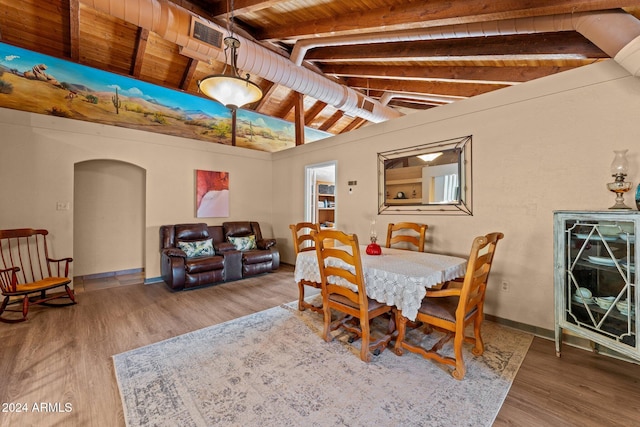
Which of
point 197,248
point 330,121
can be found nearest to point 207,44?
point 197,248

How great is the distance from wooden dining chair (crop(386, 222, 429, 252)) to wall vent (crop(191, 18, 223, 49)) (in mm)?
3195

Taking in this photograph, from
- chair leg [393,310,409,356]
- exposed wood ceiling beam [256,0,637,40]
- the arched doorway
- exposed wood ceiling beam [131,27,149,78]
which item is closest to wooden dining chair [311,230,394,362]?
chair leg [393,310,409,356]

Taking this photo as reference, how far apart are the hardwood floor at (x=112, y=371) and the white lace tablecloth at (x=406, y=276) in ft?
2.73

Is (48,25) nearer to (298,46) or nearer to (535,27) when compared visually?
(298,46)

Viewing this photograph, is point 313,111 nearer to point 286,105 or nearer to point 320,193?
point 286,105

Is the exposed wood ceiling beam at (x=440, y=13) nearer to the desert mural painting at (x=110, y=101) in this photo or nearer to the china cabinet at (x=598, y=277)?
the china cabinet at (x=598, y=277)

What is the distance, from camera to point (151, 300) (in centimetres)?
368

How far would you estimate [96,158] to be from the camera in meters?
4.18

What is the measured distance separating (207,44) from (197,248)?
3.04 meters

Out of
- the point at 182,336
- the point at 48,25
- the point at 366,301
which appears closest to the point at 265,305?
the point at 182,336

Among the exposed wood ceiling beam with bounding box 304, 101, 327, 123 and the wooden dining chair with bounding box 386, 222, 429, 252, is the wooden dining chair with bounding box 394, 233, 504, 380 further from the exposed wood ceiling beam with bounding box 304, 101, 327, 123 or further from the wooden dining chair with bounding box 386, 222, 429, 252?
the exposed wood ceiling beam with bounding box 304, 101, 327, 123

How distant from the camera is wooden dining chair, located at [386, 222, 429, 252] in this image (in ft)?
11.0

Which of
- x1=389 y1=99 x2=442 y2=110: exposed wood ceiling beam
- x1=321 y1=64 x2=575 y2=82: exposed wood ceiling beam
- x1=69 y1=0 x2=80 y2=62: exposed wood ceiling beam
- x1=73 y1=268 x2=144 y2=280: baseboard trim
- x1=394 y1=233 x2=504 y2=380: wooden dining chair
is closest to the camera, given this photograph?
x1=394 y1=233 x2=504 y2=380: wooden dining chair

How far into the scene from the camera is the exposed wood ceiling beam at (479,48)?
107 inches
